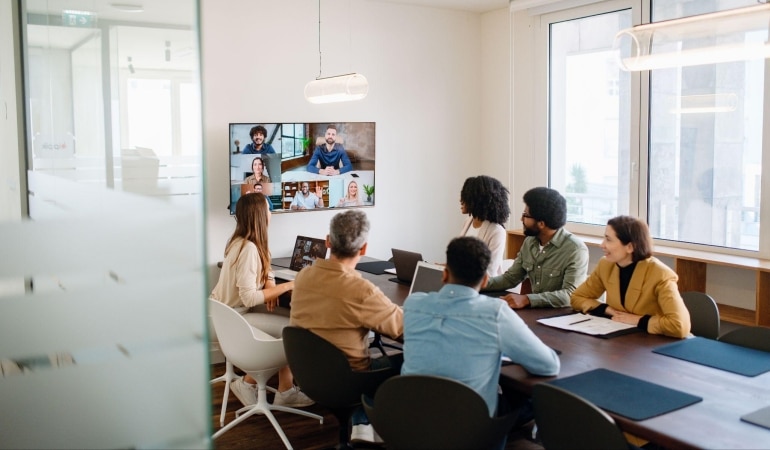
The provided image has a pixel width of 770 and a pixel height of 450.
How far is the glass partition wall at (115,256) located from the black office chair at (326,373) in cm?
135

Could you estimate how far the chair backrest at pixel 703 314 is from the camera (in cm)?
361

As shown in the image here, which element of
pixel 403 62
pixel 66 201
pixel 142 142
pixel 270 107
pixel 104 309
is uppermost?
pixel 403 62

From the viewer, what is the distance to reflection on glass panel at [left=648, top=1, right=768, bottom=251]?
17.0 ft

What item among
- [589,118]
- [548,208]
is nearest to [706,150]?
[589,118]

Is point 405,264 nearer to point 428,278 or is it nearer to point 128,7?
point 428,278

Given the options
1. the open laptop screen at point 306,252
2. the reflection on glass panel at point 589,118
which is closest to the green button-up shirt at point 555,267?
the open laptop screen at point 306,252

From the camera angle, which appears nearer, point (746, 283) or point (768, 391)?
point (768, 391)

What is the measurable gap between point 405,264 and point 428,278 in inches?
28.5

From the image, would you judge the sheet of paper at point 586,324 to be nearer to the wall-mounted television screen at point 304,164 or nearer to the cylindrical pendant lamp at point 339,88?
the cylindrical pendant lamp at point 339,88

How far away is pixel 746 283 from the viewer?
5.18 m

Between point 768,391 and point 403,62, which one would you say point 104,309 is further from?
point 403,62

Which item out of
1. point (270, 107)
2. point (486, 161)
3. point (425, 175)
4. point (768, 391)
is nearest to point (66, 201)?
point (768, 391)

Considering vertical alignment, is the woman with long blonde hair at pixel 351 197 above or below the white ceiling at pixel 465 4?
below

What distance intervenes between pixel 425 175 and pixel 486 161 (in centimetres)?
70
